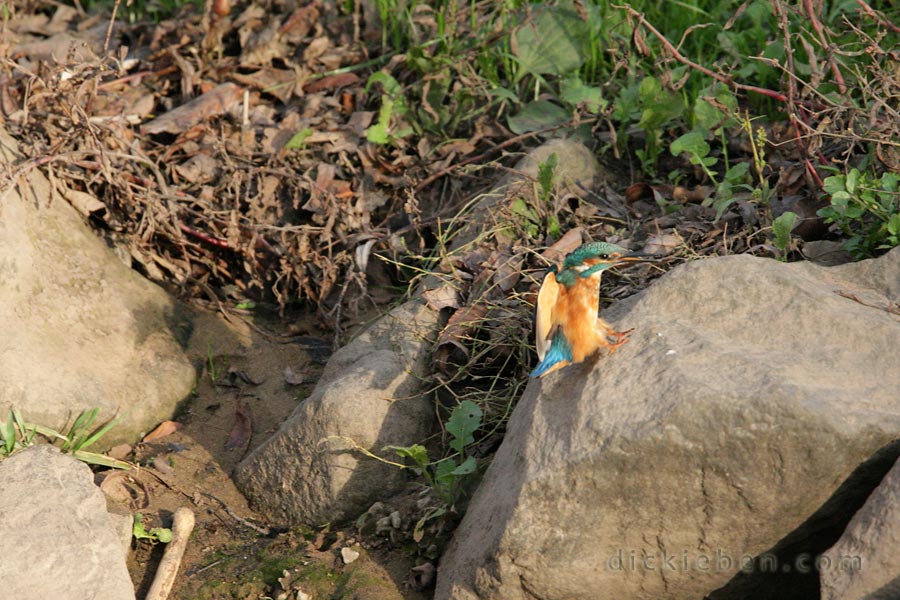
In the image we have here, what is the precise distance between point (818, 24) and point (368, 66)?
243cm

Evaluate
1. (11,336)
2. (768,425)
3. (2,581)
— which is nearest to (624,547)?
(768,425)

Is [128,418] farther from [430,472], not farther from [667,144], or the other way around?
[667,144]

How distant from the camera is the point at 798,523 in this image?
2602mm

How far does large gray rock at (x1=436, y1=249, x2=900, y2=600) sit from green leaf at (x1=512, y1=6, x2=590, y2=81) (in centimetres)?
208

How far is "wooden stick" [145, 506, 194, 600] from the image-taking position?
10.3 ft

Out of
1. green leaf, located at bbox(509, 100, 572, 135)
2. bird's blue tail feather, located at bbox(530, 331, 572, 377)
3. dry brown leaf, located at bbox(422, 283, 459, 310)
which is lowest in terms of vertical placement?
dry brown leaf, located at bbox(422, 283, 459, 310)

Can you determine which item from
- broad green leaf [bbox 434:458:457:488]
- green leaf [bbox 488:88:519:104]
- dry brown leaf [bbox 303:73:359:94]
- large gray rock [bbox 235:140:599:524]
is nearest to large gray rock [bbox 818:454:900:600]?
broad green leaf [bbox 434:458:457:488]

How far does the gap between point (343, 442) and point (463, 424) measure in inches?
17.6

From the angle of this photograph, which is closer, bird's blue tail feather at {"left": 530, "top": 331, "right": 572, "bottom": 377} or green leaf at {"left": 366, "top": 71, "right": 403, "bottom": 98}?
bird's blue tail feather at {"left": 530, "top": 331, "right": 572, "bottom": 377}

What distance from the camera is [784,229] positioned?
3373 mm

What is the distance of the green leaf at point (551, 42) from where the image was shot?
4777mm

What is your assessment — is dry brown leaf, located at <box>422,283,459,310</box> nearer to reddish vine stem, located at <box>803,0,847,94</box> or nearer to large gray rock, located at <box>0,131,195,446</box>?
large gray rock, located at <box>0,131,195,446</box>

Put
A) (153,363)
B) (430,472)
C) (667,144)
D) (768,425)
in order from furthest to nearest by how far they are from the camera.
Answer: (667,144)
(153,363)
(430,472)
(768,425)

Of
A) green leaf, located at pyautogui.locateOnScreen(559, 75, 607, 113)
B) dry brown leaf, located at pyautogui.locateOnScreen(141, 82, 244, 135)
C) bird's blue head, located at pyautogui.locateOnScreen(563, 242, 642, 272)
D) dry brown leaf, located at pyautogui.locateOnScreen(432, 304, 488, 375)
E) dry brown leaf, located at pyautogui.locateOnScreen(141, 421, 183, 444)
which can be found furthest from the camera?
dry brown leaf, located at pyautogui.locateOnScreen(141, 82, 244, 135)
